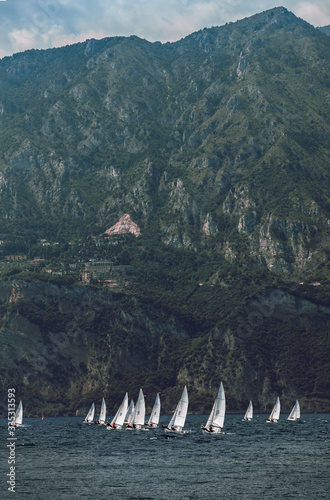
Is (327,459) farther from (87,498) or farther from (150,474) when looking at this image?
(87,498)

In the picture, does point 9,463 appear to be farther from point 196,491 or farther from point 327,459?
point 327,459

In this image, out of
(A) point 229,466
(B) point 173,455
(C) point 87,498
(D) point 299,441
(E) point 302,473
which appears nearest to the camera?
(C) point 87,498

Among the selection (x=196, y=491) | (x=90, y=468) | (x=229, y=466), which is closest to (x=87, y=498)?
(x=196, y=491)

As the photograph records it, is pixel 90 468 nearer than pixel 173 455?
Yes

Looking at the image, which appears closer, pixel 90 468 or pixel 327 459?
pixel 90 468

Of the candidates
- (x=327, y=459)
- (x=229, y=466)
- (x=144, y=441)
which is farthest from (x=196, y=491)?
(x=144, y=441)

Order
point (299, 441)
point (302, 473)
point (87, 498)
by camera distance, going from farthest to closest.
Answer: point (299, 441)
point (302, 473)
point (87, 498)
